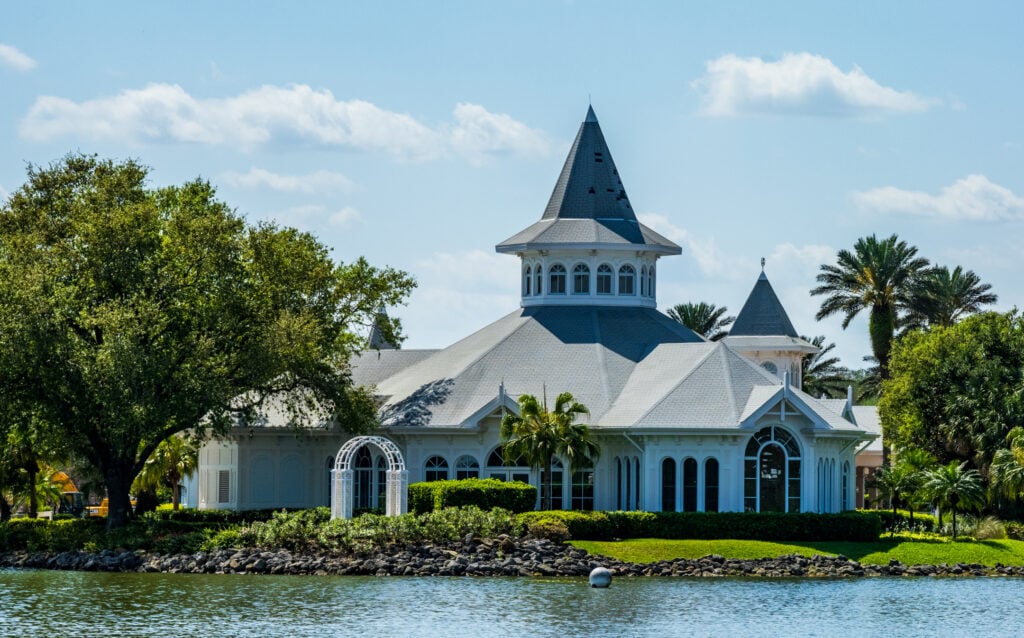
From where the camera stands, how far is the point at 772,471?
59.1 m

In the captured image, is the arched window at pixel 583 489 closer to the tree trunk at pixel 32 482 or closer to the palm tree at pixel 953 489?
the palm tree at pixel 953 489

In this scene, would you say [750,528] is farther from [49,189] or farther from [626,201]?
[49,189]

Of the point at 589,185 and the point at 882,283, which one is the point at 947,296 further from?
the point at 589,185

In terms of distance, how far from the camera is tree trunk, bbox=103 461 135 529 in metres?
57.0

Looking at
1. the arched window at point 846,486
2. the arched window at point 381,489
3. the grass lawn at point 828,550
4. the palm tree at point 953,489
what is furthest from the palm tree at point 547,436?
the palm tree at point 953,489

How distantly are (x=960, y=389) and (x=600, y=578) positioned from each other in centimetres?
3094

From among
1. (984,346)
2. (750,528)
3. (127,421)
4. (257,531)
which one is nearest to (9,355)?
(127,421)

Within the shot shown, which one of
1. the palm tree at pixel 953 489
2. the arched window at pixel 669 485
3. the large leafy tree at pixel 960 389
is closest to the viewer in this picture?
the arched window at pixel 669 485

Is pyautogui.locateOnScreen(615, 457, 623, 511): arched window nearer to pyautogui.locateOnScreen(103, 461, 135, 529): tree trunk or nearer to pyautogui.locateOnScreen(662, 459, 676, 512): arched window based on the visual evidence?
pyautogui.locateOnScreen(662, 459, 676, 512): arched window

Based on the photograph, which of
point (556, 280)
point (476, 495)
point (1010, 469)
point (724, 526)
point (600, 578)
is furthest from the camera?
point (556, 280)

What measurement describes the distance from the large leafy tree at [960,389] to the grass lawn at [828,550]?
47.1 feet

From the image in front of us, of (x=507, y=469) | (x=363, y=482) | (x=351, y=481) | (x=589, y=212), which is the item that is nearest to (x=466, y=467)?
(x=507, y=469)

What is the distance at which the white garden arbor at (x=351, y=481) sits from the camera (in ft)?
185

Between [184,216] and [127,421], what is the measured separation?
6.85 meters
